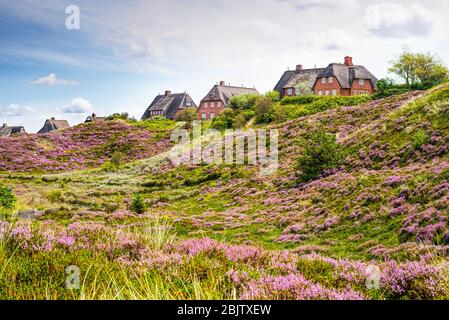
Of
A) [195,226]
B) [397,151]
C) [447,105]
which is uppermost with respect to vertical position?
[447,105]

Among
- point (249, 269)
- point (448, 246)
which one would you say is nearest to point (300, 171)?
point (448, 246)

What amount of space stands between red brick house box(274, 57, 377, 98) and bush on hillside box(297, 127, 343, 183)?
55445mm

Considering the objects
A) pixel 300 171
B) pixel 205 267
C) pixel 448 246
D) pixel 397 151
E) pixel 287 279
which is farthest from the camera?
pixel 300 171

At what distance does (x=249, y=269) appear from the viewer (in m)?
6.16

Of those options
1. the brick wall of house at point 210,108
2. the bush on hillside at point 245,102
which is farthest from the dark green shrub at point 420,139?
the brick wall of house at point 210,108

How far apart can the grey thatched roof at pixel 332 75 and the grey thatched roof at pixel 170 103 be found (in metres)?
29.0

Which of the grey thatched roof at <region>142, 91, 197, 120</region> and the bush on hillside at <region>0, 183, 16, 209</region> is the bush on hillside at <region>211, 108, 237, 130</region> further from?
the grey thatched roof at <region>142, 91, 197, 120</region>

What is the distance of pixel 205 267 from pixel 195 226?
1721 centimetres

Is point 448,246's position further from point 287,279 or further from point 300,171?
point 300,171

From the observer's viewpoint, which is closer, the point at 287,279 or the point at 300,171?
the point at 287,279

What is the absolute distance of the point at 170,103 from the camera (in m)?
111

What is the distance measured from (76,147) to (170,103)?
42331 millimetres

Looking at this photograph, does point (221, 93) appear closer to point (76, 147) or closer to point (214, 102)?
point (214, 102)

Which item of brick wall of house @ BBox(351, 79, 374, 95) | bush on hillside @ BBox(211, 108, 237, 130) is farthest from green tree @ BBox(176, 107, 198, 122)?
brick wall of house @ BBox(351, 79, 374, 95)
